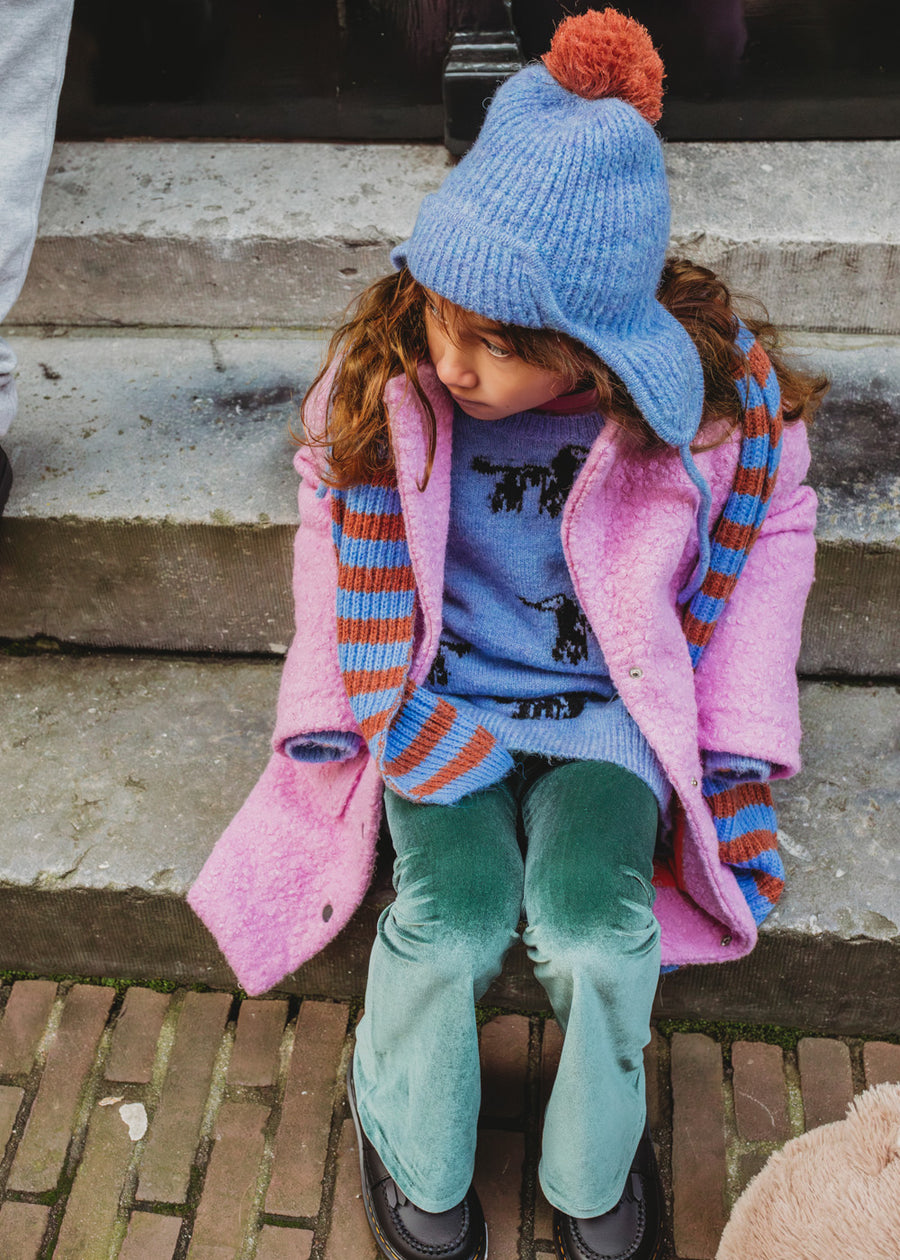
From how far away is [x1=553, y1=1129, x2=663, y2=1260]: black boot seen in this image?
64.1 inches

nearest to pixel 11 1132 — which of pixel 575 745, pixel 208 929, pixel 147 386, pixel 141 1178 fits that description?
pixel 141 1178

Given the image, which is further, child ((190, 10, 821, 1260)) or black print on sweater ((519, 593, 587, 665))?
black print on sweater ((519, 593, 587, 665))

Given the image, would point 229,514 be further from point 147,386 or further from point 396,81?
point 396,81

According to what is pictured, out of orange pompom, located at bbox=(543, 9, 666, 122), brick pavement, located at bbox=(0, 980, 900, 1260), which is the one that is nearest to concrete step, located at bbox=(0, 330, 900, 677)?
brick pavement, located at bbox=(0, 980, 900, 1260)

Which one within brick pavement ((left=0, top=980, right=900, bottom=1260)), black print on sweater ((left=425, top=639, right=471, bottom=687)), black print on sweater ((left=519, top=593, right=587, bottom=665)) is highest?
black print on sweater ((left=519, top=593, right=587, bottom=665))

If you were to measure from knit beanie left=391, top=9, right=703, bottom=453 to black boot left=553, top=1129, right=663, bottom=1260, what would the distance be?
1.16 metres

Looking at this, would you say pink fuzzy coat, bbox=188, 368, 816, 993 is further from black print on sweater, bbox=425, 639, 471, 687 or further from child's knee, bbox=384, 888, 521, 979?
child's knee, bbox=384, 888, 521, 979

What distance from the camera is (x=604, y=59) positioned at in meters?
1.28

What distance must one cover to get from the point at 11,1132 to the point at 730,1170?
1.17m

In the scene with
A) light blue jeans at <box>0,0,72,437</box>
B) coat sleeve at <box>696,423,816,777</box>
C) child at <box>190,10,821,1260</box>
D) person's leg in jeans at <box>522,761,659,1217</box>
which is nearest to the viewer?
child at <box>190,10,821,1260</box>

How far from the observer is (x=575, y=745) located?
1677mm

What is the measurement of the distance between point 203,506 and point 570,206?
1.15 meters

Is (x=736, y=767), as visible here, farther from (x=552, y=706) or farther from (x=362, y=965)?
(x=362, y=965)

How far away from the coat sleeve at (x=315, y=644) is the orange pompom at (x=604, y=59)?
0.67 meters
